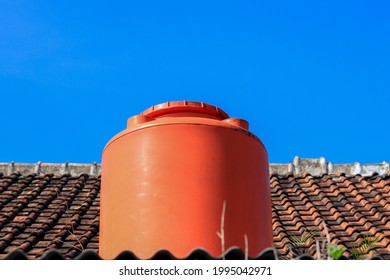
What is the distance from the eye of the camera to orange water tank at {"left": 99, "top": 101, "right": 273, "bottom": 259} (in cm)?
453

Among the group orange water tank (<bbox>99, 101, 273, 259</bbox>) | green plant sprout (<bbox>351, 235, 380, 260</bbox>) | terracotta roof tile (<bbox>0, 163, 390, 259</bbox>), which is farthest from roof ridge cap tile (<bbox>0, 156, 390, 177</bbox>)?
orange water tank (<bbox>99, 101, 273, 259</bbox>)

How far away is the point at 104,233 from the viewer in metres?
4.96

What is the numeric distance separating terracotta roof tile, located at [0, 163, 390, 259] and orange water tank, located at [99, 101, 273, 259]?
95.4 inches

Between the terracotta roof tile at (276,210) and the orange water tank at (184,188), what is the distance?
2.42 meters

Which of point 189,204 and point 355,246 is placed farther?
point 355,246

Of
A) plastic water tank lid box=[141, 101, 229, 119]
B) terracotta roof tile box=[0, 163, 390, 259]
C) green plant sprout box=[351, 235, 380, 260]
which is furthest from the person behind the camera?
terracotta roof tile box=[0, 163, 390, 259]

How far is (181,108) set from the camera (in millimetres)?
5227

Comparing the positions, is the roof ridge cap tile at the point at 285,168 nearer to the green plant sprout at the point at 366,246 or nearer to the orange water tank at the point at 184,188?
the green plant sprout at the point at 366,246

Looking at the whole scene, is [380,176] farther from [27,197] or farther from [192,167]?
[192,167]

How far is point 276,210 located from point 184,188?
16.7 feet

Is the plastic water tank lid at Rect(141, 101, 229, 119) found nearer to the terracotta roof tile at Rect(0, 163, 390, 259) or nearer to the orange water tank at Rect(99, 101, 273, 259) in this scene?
the orange water tank at Rect(99, 101, 273, 259)

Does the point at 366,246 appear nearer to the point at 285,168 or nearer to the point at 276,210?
the point at 276,210
